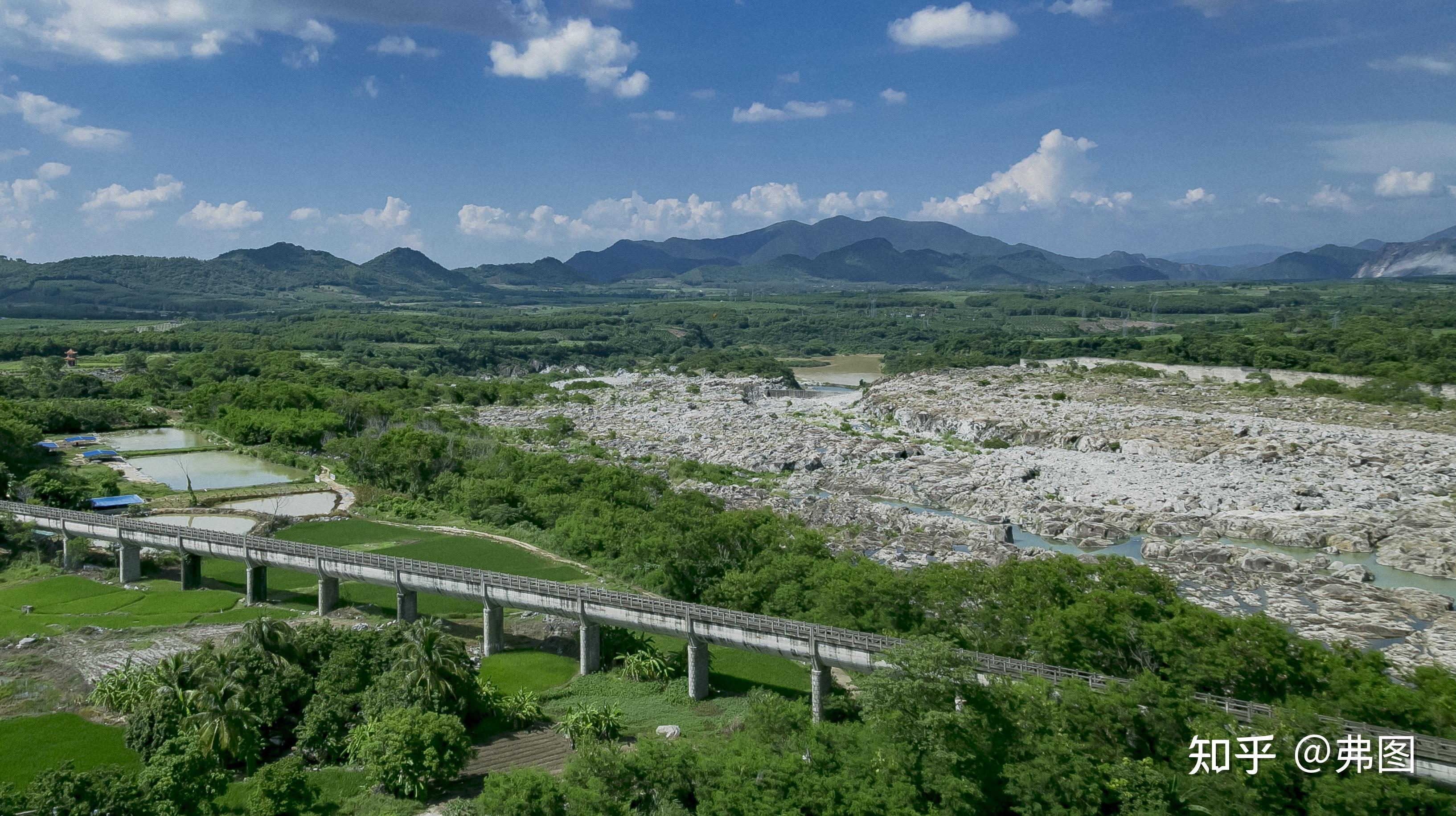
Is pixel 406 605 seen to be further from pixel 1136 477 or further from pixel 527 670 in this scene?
pixel 1136 477

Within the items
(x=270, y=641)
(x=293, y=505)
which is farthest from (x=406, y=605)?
(x=293, y=505)

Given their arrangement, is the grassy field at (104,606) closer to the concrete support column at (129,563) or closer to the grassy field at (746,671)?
the concrete support column at (129,563)

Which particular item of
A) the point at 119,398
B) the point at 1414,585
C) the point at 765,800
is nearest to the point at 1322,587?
the point at 1414,585

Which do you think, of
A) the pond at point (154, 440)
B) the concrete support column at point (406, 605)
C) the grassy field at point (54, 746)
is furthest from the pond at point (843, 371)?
the grassy field at point (54, 746)

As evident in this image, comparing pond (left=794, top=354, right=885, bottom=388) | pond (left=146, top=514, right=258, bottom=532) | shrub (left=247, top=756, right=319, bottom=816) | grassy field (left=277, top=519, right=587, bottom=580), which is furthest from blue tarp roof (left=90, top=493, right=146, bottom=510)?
pond (left=794, top=354, right=885, bottom=388)

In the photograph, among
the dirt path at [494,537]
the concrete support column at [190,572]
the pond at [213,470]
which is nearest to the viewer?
the concrete support column at [190,572]

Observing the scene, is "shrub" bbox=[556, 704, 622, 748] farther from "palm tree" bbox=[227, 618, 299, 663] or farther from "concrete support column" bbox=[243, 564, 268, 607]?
"concrete support column" bbox=[243, 564, 268, 607]

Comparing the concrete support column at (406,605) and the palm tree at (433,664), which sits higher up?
the palm tree at (433,664)
